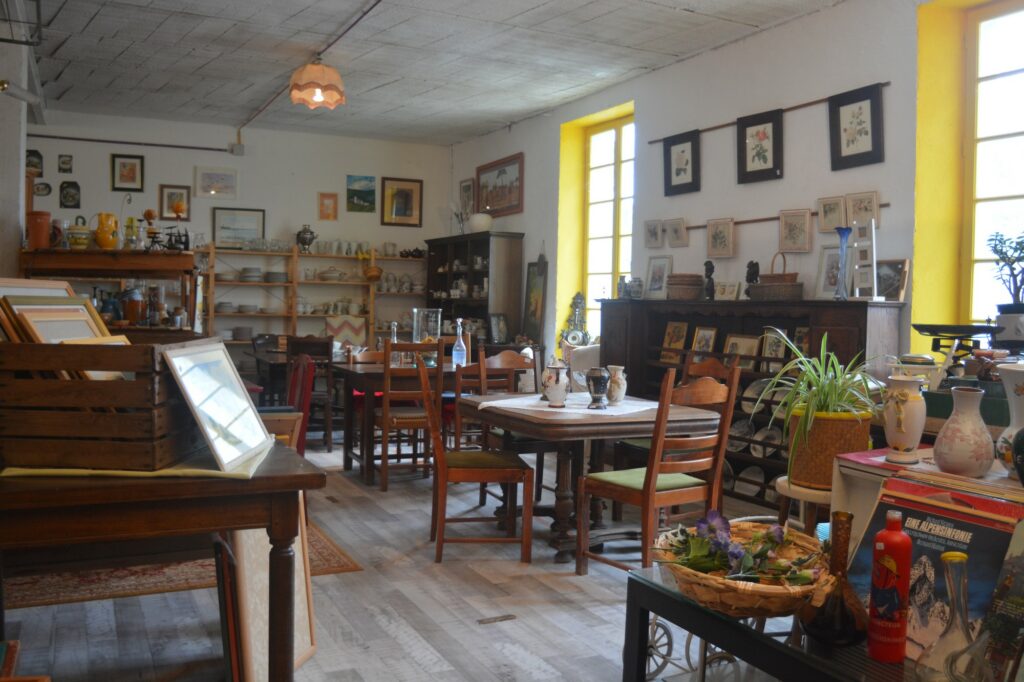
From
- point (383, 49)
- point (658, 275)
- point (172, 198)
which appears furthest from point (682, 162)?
point (172, 198)

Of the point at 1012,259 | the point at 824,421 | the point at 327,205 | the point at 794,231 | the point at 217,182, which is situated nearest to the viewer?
the point at 824,421

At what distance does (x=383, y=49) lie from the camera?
21.3ft

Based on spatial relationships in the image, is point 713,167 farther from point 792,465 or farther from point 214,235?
point 214,235

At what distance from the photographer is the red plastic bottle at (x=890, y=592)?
A: 145 cm

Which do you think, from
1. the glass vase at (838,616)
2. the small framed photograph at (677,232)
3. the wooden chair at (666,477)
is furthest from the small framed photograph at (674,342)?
the glass vase at (838,616)

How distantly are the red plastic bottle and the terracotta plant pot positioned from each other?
2.37ft

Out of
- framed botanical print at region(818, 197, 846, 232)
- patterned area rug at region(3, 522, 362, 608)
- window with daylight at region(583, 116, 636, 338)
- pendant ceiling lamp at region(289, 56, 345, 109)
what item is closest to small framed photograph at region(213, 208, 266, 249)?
pendant ceiling lamp at region(289, 56, 345, 109)

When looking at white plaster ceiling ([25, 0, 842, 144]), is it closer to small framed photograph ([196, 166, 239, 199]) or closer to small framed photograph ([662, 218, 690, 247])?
small framed photograph ([196, 166, 239, 199])

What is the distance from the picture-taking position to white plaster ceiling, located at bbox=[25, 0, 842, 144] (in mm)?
5531

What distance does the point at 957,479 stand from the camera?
164cm

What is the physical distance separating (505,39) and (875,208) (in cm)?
279

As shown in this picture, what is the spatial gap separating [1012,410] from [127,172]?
9.18 metres

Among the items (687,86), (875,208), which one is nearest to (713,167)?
(687,86)

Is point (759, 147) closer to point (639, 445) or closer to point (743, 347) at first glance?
point (743, 347)
